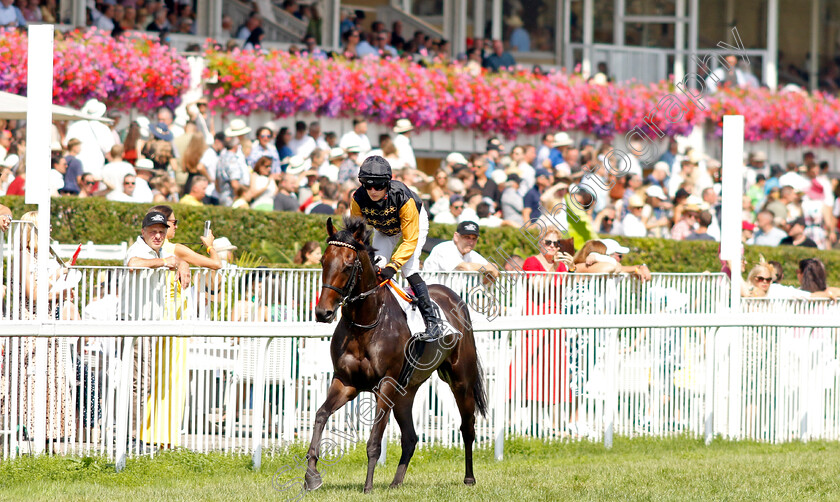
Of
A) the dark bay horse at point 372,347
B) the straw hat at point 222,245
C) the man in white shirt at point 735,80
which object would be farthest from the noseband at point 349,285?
the man in white shirt at point 735,80

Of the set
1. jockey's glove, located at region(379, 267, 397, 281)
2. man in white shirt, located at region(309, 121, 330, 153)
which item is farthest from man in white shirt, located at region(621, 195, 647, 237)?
jockey's glove, located at region(379, 267, 397, 281)

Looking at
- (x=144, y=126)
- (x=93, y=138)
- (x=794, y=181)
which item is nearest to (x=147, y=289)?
(x=93, y=138)

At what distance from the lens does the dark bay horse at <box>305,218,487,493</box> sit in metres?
7.64

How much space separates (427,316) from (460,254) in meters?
2.67

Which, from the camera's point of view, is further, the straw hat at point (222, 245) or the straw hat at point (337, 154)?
the straw hat at point (337, 154)

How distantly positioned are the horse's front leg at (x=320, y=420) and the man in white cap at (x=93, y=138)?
7.20 meters

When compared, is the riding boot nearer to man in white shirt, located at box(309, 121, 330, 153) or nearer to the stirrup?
the stirrup

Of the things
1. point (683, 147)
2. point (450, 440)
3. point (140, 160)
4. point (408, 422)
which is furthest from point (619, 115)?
point (408, 422)

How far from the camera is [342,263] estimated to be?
24.9 ft

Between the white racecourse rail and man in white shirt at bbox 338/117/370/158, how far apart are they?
759 centimetres

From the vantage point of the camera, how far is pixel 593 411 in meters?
10.6

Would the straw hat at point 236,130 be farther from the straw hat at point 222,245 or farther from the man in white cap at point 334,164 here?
the straw hat at point 222,245

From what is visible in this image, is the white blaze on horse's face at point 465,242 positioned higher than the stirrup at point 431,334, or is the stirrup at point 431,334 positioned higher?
the white blaze on horse's face at point 465,242

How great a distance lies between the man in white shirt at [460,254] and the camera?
10789mm
